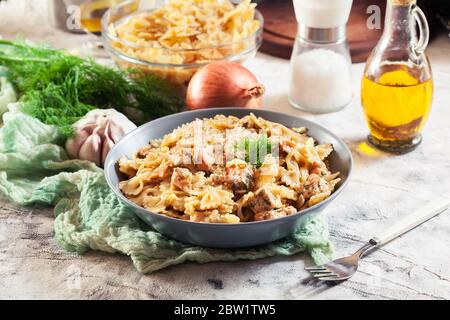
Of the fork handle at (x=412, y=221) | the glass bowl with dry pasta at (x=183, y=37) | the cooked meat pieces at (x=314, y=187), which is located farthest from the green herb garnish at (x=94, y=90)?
the fork handle at (x=412, y=221)

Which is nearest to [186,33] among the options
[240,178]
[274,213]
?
[240,178]

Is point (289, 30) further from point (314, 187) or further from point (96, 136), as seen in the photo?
point (314, 187)

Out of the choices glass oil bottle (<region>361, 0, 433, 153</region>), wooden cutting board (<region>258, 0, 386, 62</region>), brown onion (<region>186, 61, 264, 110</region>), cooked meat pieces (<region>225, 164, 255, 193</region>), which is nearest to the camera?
cooked meat pieces (<region>225, 164, 255, 193</region>)

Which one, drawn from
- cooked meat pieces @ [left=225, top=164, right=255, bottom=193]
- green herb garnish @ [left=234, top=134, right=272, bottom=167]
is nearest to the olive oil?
green herb garnish @ [left=234, top=134, right=272, bottom=167]

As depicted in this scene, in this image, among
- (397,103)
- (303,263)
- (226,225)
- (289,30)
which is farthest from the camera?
(289,30)

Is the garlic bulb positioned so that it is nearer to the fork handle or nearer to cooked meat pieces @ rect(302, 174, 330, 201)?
cooked meat pieces @ rect(302, 174, 330, 201)

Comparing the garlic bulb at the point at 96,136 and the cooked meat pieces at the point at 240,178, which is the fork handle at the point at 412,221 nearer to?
the cooked meat pieces at the point at 240,178
